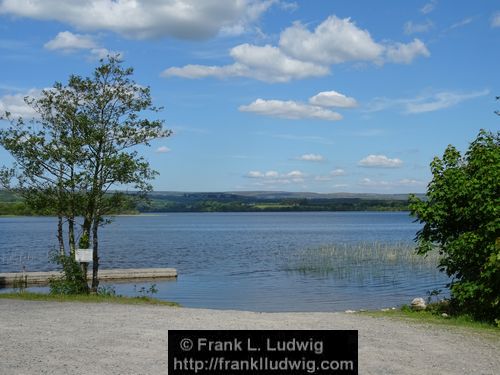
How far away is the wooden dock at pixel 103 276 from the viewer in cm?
3247

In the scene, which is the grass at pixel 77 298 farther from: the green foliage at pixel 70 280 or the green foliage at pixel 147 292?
the green foliage at pixel 147 292

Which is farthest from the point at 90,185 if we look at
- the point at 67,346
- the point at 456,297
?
the point at 456,297

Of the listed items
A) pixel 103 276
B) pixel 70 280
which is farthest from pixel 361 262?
pixel 70 280

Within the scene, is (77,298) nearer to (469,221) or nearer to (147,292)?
(147,292)

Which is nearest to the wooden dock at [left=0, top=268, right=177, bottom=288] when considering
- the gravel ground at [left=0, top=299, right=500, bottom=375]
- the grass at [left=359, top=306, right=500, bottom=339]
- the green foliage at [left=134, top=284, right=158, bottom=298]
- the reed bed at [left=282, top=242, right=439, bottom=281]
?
the green foliage at [left=134, top=284, right=158, bottom=298]

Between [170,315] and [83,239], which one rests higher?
[83,239]

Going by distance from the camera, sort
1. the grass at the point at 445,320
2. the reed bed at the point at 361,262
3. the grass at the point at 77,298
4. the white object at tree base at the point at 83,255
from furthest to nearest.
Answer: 1. the reed bed at the point at 361,262
2. the white object at tree base at the point at 83,255
3. the grass at the point at 77,298
4. the grass at the point at 445,320

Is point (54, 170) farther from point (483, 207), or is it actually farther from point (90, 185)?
point (483, 207)

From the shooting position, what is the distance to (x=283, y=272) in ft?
135

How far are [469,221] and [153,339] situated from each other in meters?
9.05

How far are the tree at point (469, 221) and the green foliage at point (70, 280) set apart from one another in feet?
36.4

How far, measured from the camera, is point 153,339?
11.1 meters

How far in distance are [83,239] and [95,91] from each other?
201 inches

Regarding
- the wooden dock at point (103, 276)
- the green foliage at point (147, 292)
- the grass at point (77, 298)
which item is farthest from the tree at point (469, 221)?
the wooden dock at point (103, 276)
